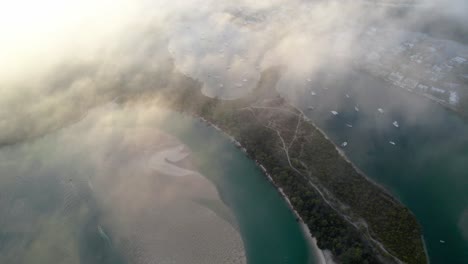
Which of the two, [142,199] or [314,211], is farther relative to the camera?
[142,199]

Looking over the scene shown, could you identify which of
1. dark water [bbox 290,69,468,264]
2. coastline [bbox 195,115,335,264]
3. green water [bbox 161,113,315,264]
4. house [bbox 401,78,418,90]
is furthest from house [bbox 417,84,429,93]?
green water [bbox 161,113,315,264]

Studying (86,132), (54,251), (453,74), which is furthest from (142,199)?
(453,74)

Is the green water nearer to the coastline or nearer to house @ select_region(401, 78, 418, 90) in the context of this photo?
the coastline

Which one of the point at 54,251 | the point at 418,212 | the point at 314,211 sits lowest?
the point at 418,212

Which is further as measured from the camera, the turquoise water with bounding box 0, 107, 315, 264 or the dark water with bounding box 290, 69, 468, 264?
the dark water with bounding box 290, 69, 468, 264

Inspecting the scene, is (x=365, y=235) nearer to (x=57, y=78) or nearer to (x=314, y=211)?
(x=314, y=211)

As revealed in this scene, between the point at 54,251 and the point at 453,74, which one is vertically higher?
the point at 54,251
